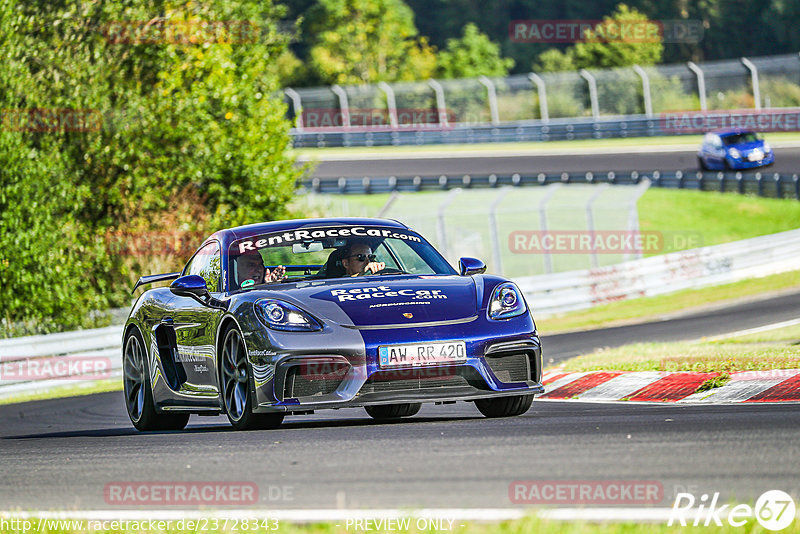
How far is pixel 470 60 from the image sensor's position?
2943 inches

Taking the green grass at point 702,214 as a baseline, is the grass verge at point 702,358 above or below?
above

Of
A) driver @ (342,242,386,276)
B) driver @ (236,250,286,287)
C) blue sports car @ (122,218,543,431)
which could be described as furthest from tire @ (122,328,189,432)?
driver @ (342,242,386,276)

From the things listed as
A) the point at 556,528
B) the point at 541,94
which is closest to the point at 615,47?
the point at 541,94

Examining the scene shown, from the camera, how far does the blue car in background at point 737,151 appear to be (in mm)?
41875

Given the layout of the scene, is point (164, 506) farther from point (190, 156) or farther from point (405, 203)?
point (405, 203)

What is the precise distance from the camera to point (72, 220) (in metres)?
24.5

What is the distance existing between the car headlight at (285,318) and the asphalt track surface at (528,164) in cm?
3687

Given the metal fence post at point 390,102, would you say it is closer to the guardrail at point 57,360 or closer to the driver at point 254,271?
the guardrail at point 57,360

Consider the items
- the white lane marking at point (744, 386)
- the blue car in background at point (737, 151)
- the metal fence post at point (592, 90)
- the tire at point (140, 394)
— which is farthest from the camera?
the metal fence post at point (592, 90)

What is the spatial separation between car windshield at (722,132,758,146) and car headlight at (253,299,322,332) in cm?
3575

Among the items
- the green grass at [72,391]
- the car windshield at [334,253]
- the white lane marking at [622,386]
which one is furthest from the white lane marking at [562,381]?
the green grass at [72,391]

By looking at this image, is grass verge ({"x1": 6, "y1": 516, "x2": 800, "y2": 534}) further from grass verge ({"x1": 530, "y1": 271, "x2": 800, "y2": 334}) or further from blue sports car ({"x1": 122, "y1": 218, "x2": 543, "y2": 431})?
grass verge ({"x1": 530, "y1": 271, "x2": 800, "y2": 334})

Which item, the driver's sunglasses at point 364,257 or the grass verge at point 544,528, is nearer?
the grass verge at point 544,528

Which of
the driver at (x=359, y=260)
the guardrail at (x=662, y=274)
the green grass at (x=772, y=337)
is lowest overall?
the guardrail at (x=662, y=274)
